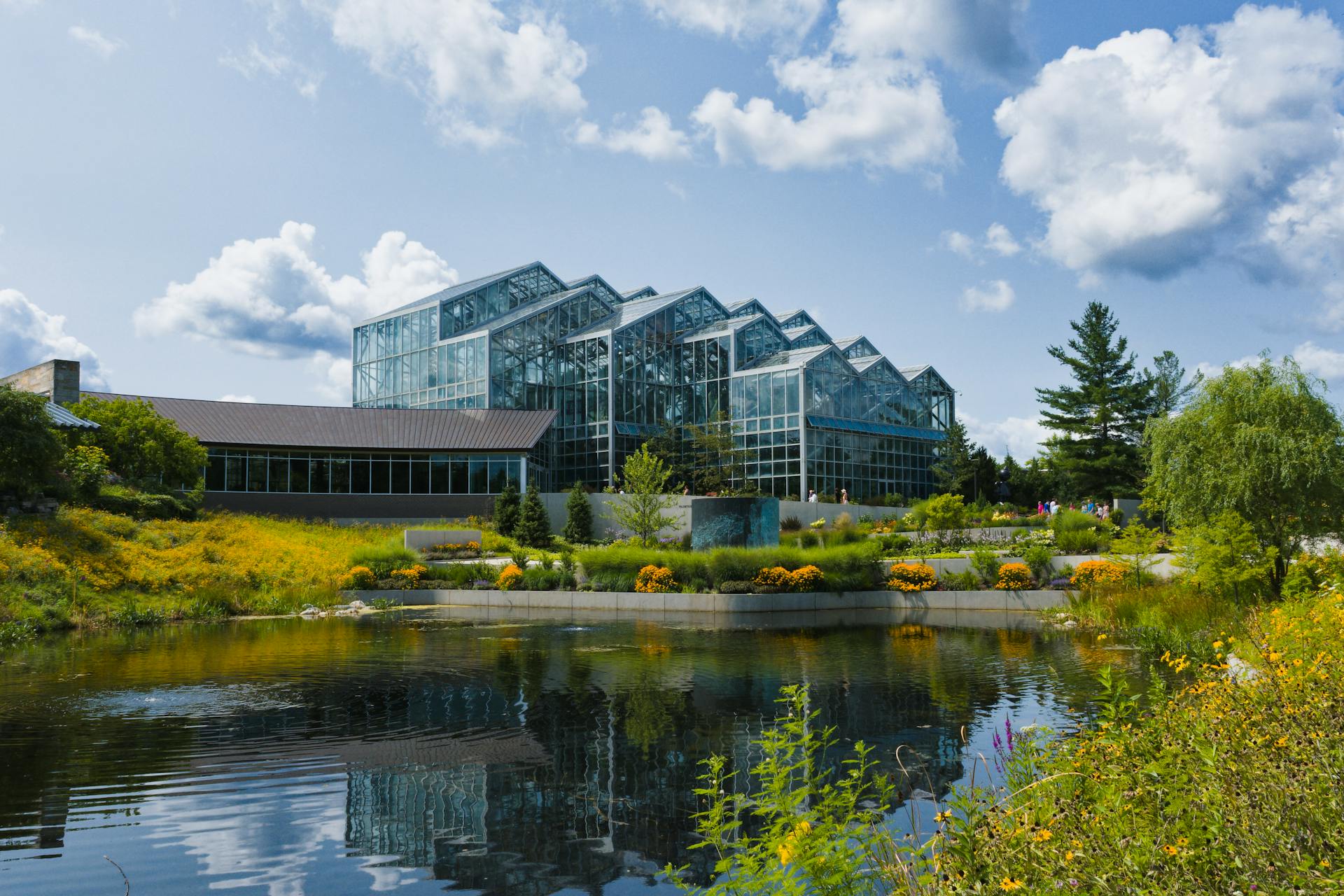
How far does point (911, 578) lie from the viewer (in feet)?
81.4

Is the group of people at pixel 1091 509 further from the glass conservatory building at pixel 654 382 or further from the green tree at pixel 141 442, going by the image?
the green tree at pixel 141 442

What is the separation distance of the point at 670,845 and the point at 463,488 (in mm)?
40241

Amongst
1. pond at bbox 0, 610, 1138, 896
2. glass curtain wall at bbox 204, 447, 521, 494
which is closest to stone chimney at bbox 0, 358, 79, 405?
glass curtain wall at bbox 204, 447, 521, 494

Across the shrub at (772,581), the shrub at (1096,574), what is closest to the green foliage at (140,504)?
the shrub at (772,581)

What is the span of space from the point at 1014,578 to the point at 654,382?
31.9 m

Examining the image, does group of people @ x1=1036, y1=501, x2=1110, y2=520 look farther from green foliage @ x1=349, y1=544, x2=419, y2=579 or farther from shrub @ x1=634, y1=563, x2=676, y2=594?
green foliage @ x1=349, y1=544, x2=419, y2=579

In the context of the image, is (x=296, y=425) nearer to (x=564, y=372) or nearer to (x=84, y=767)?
(x=564, y=372)

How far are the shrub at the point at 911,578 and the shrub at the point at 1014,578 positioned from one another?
67.2 inches

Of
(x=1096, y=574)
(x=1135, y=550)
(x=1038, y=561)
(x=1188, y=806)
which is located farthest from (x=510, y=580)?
(x=1188, y=806)

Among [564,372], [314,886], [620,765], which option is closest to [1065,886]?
[314,886]

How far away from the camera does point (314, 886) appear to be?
5.49 metres

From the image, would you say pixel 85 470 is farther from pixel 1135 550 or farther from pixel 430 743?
pixel 1135 550

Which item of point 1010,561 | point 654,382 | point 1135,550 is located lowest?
point 1010,561

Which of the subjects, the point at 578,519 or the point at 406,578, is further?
the point at 578,519
